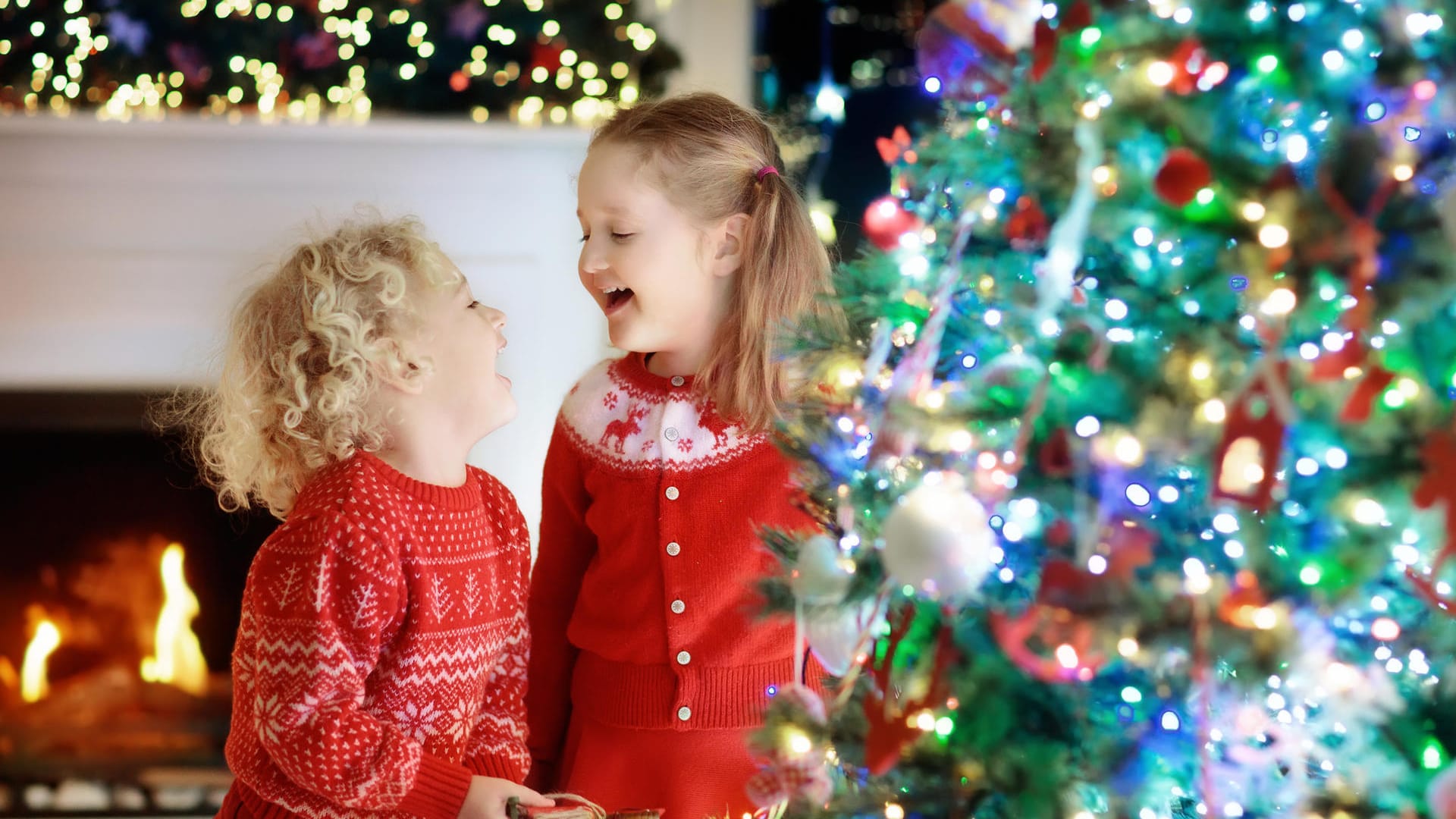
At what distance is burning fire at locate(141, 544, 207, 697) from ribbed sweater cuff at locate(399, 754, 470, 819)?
1281mm

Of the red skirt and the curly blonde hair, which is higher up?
the curly blonde hair

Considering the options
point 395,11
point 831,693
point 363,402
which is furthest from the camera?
point 395,11

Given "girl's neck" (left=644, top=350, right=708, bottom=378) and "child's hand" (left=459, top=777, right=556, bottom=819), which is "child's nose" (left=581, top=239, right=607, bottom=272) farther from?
"child's hand" (left=459, top=777, right=556, bottom=819)

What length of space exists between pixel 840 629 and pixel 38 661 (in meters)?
1.95

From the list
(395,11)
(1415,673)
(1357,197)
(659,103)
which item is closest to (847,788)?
(1415,673)

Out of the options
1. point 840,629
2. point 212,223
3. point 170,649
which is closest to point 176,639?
point 170,649

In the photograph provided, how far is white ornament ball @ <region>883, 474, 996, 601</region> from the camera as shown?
2.69 feet

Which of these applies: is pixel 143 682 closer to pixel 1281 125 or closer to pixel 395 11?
pixel 395 11

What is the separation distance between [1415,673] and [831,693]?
0.48 meters

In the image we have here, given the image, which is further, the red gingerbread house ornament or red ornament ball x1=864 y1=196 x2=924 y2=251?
red ornament ball x1=864 y1=196 x2=924 y2=251

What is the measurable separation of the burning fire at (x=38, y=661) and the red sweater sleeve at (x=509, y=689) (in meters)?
1.30

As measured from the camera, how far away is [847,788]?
100 centimetres

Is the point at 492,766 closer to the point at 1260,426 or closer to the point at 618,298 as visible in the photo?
the point at 618,298

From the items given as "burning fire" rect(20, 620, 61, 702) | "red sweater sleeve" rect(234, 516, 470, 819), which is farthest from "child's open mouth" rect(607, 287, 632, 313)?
"burning fire" rect(20, 620, 61, 702)
